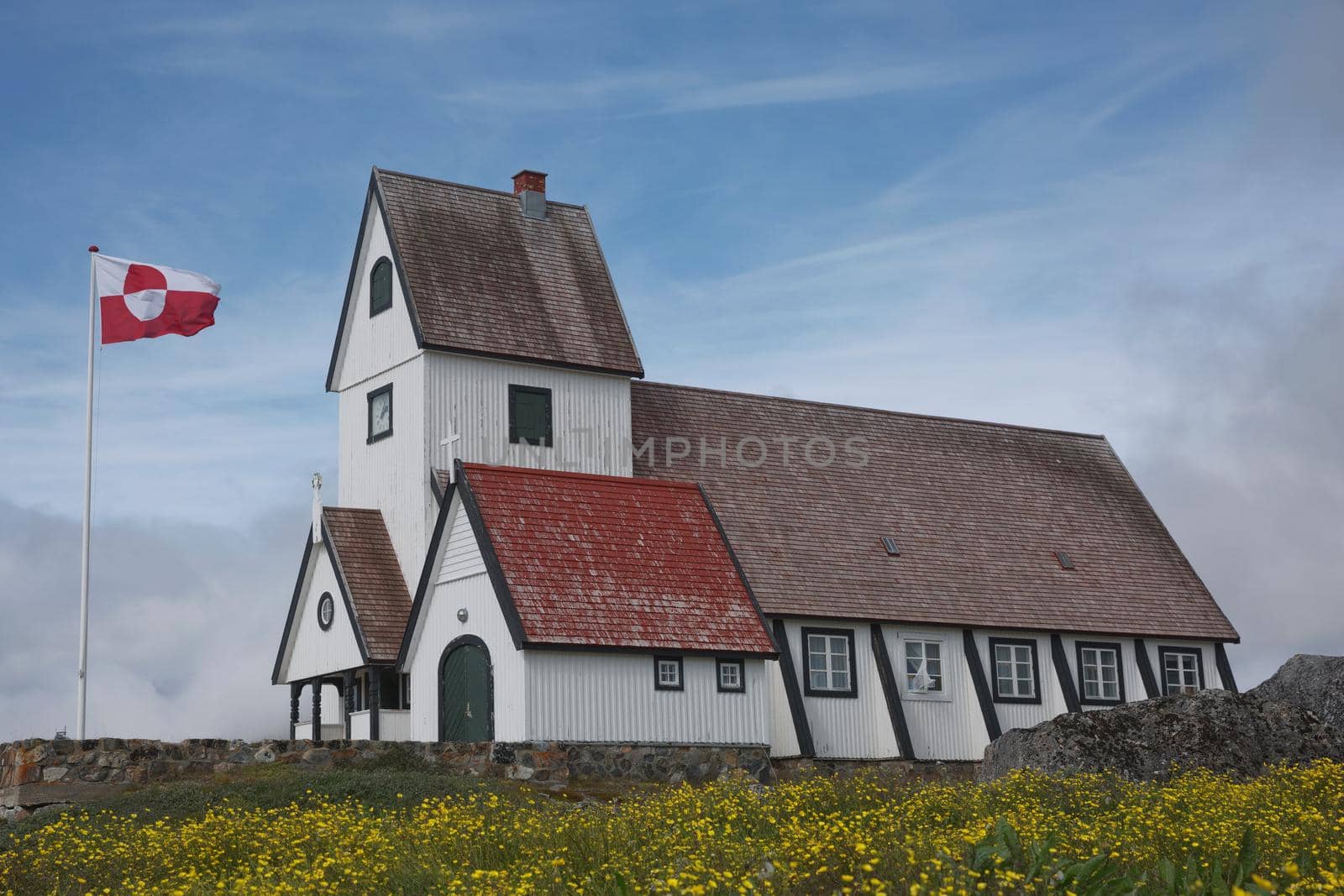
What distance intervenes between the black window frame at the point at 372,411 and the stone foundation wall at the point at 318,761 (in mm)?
10010

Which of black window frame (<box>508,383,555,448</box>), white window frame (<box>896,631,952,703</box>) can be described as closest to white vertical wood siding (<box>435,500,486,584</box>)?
black window frame (<box>508,383,555,448</box>)

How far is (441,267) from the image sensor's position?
33.9 metres

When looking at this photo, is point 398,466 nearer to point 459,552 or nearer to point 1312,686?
point 459,552

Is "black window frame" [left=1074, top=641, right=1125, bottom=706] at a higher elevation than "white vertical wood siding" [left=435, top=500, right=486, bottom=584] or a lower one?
lower


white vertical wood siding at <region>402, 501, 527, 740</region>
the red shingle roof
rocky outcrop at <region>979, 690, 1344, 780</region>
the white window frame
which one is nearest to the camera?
rocky outcrop at <region>979, 690, 1344, 780</region>

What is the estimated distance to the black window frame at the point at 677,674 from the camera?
28.0 metres

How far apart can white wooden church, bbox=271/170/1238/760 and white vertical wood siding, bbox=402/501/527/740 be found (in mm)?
75

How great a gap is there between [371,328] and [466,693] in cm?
985

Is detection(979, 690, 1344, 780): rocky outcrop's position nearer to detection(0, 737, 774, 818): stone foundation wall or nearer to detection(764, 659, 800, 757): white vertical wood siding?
detection(0, 737, 774, 818): stone foundation wall

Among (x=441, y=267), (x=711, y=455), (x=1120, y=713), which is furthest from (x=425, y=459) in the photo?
(x=1120, y=713)

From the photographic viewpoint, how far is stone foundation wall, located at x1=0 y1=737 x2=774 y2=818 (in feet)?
74.1

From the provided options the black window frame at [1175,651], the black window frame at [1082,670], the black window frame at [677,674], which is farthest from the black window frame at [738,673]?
the black window frame at [1175,651]

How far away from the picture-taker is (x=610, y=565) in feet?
95.0

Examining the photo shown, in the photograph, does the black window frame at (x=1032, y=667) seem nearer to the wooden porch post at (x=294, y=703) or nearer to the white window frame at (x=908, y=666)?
the white window frame at (x=908, y=666)
